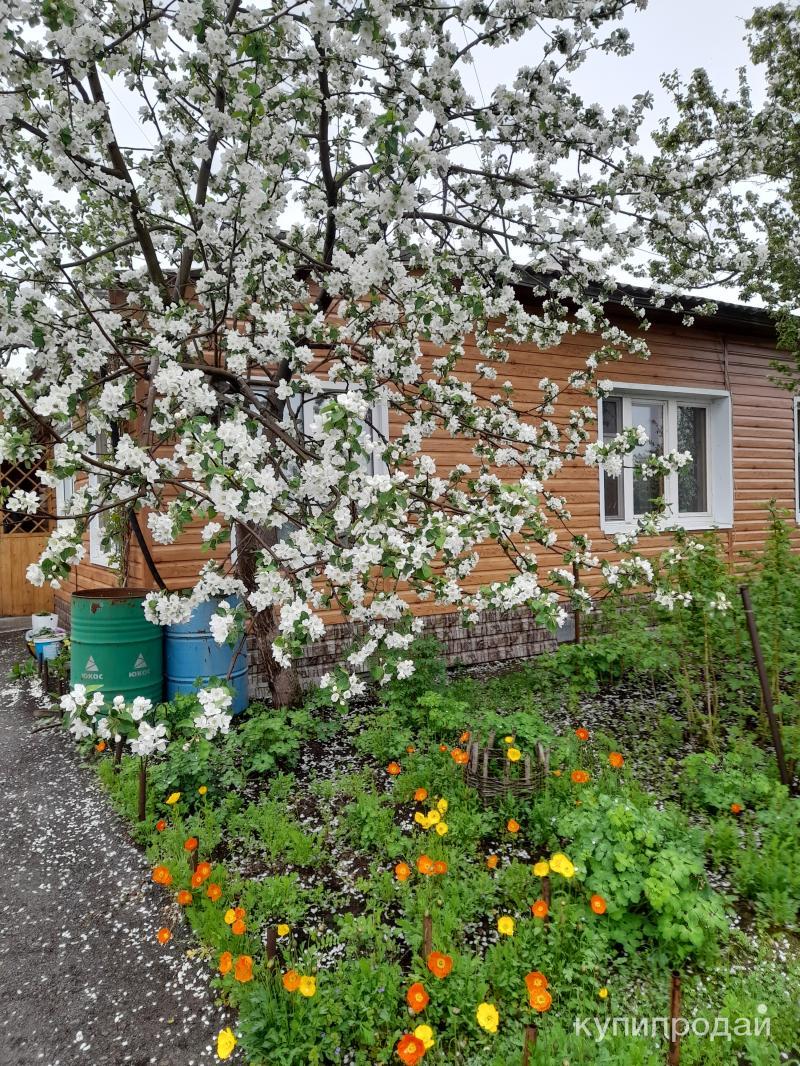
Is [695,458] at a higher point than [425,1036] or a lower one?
higher

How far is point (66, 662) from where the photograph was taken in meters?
5.51

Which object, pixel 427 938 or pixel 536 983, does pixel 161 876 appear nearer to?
pixel 427 938

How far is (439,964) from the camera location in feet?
5.52

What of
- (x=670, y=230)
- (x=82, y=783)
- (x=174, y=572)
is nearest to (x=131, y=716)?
(x=82, y=783)

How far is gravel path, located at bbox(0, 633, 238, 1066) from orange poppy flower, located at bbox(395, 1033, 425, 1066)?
0.66 meters

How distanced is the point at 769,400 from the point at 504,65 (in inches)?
254

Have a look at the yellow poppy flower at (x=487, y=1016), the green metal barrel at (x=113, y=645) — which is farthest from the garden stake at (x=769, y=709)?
the green metal barrel at (x=113, y=645)

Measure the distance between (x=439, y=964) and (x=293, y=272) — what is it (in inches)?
126

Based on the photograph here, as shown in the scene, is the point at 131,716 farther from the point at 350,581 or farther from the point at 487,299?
the point at 487,299


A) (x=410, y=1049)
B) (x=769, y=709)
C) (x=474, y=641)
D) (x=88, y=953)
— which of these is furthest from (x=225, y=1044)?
(x=474, y=641)

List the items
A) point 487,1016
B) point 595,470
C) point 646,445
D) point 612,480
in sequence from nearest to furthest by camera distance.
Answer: point 487,1016 → point 595,470 → point 612,480 → point 646,445

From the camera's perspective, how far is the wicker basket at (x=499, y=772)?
2.76 m

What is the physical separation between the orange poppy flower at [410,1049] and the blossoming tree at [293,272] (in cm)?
111

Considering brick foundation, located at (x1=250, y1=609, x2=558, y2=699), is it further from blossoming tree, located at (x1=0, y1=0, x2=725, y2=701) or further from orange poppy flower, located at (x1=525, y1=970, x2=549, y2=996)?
orange poppy flower, located at (x1=525, y1=970, x2=549, y2=996)
